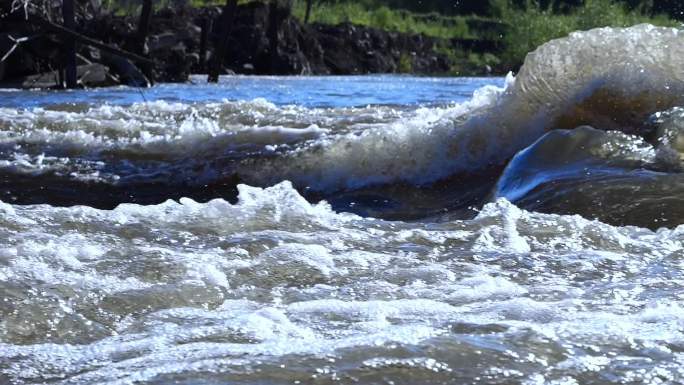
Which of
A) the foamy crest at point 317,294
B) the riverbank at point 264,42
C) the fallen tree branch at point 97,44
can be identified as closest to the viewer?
the foamy crest at point 317,294

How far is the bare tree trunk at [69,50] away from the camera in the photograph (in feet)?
45.3

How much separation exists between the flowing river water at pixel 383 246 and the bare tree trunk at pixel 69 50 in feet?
23.2

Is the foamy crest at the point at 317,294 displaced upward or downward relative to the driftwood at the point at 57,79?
upward

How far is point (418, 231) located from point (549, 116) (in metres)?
2.40

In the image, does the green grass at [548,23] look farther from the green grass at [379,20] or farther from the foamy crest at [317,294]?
the foamy crest at [317,294]

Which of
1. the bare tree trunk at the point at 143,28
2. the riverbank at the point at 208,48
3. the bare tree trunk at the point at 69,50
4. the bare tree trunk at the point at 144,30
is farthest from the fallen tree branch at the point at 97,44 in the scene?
the bare tree trunk at the point at 143,28

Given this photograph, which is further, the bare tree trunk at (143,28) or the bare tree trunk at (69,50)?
the bare tree trunk at (143,28)

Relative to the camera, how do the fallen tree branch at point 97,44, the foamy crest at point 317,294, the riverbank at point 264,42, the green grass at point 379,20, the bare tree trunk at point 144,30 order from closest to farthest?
the foamy crest at point 317,294
the fallen tree branch at point 97,44
the riverbank at point 264,42
the bare tree trunk at point 144,30
the green grass at point 379,20

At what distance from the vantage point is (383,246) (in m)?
3.44

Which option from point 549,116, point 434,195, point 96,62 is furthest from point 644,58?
point 96,62

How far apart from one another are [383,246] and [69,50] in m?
11.2

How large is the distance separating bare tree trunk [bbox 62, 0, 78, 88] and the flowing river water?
7072mm

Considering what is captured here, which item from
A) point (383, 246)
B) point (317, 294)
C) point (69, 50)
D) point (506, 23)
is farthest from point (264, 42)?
point (317, 294)

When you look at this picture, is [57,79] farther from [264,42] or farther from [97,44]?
[264,42]
